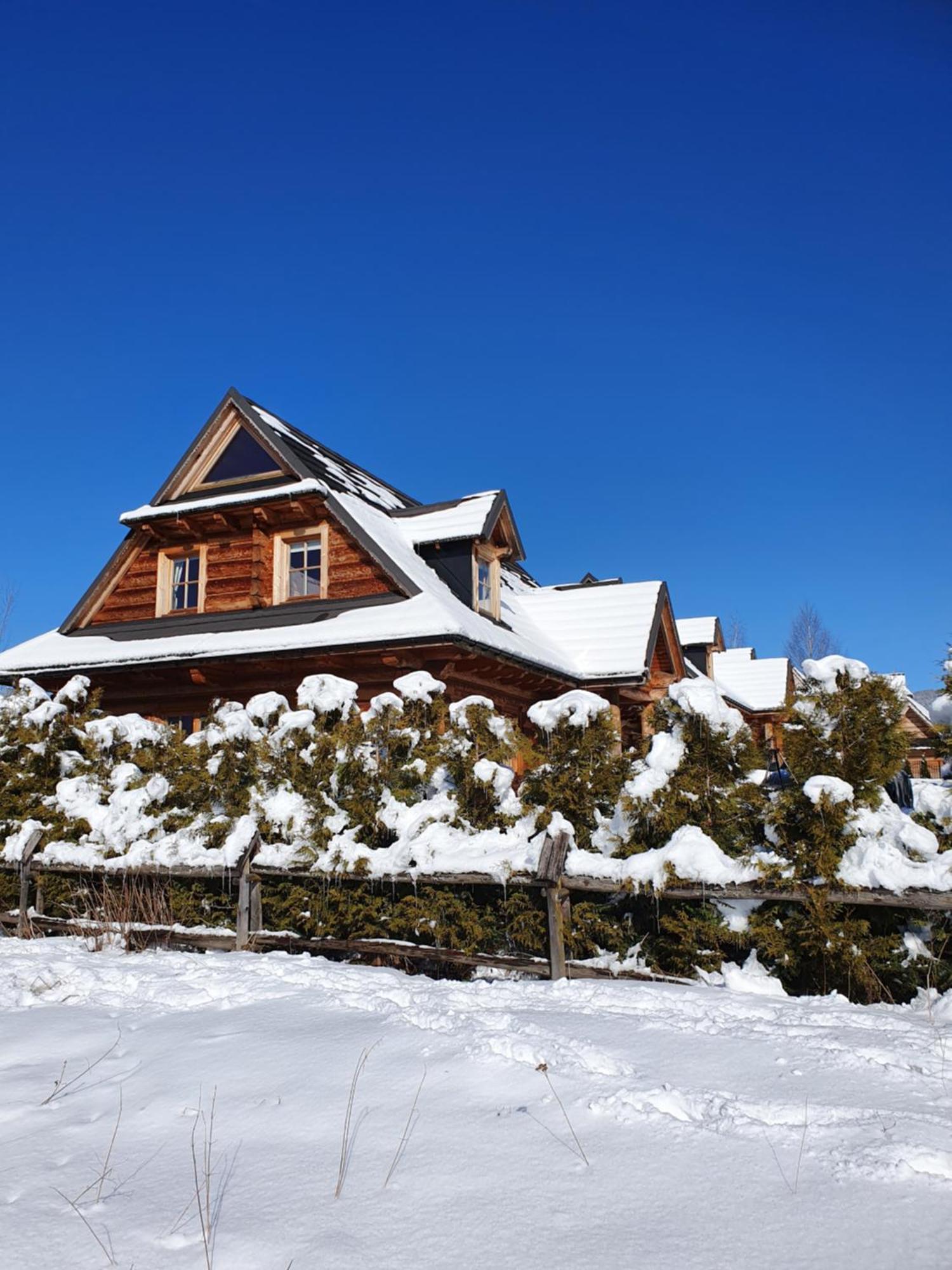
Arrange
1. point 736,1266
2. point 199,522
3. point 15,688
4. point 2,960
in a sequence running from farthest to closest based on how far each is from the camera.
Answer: point 199,522, point 15,688, point 2,960, point 736,1266

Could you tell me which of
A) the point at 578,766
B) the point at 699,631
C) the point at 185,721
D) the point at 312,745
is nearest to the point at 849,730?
the point at 578,766

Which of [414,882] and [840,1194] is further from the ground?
[414,882]

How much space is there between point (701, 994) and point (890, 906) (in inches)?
56.5

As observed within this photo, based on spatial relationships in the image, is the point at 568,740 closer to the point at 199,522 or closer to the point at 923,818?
the point at 923,818

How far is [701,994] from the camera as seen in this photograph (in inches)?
249

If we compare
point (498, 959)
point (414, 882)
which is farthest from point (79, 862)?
point (498, 959)

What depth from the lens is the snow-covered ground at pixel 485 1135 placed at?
9.27 ft

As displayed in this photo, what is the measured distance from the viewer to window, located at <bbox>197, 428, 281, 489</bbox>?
17.4 m

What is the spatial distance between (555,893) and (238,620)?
10313 millimetres

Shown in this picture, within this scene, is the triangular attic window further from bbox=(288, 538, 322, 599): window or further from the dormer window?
the dormer window

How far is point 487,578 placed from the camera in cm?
1789

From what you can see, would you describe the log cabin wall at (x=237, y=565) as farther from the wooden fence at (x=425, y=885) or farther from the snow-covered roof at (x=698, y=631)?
the snow-covered roof at (x=698, y=631)

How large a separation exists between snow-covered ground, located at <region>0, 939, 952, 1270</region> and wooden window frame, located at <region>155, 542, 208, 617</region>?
11730 mm

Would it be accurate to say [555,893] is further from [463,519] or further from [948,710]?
[463,519]
